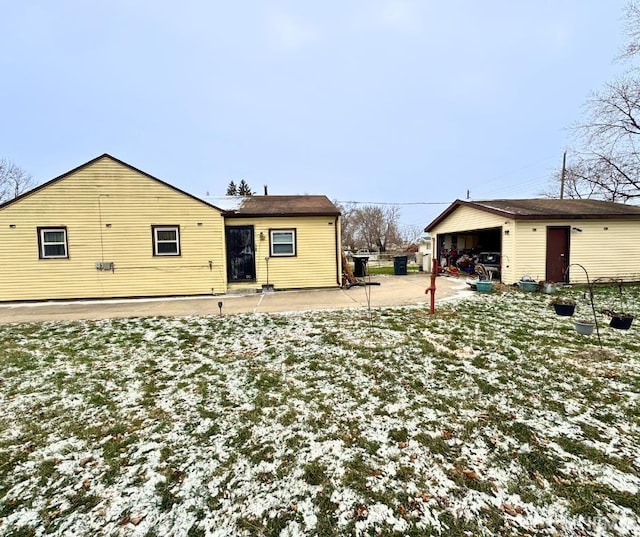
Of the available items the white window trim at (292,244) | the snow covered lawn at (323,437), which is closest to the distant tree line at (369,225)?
the white window trim at (292,244)

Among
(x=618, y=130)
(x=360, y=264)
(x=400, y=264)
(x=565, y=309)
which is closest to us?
(x=565, y=309)

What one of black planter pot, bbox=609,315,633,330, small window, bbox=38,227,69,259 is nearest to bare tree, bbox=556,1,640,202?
black planter pot, bbox=609,315,633,330

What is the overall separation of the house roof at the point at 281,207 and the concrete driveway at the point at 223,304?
2.61m

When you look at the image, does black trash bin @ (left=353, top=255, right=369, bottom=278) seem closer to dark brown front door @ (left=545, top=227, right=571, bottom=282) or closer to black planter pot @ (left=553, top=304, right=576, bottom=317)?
dark brown front door @ (left=545, top=227, right=571, bottom=282)

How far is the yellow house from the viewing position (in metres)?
9.12

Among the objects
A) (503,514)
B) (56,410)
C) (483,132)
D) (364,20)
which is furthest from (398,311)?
(483,132)

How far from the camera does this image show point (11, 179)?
24.6 meters

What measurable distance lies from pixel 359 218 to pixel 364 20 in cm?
2645

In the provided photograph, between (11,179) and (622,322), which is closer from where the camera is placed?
(622,322)

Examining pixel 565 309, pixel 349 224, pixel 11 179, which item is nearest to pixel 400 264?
pixel 565 309

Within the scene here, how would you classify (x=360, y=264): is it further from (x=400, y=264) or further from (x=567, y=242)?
(x=567, y=242)

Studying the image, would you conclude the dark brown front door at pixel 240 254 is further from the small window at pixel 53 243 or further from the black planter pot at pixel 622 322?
the black planter pot at pixel 622 322

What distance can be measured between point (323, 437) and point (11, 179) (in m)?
34.3

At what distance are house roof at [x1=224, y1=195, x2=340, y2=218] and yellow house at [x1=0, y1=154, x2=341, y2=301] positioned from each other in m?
0.05
